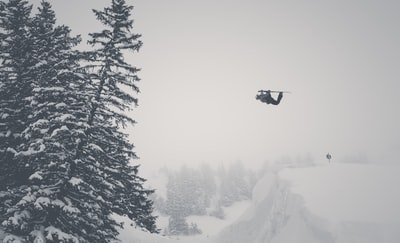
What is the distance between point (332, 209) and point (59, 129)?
17815 millimetres

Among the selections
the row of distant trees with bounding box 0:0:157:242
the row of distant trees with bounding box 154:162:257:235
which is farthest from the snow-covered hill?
the row of distant trees with bounding box 154:162:257:235

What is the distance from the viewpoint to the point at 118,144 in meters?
13.5

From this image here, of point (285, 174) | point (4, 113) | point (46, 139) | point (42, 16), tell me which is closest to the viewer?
point (46, 139)

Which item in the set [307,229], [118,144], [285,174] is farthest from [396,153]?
[118,144]

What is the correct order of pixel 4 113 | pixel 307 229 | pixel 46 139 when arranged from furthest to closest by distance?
1. pixel 307 229
2. pixel 4 113
3. pixel 46 139

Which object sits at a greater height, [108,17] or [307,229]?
[108,17]

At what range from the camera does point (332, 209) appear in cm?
1920

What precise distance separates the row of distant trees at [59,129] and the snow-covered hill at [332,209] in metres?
12.3

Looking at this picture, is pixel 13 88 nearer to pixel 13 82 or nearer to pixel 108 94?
pixel 13 82

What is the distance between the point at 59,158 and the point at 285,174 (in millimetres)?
26622

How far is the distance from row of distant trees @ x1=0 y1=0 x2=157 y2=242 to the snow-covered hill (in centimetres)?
1226

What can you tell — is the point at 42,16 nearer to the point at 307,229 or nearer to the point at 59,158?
the point at 59,158

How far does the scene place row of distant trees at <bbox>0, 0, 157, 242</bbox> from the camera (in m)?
11.0

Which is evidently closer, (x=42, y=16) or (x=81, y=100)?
(x=81, y=100)
